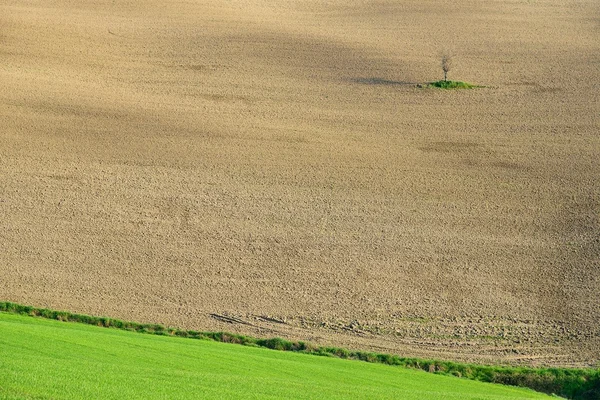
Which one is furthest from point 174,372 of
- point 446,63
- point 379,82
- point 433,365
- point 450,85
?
point 446,63

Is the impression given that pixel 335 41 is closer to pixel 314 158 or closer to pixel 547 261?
pixel 314 158

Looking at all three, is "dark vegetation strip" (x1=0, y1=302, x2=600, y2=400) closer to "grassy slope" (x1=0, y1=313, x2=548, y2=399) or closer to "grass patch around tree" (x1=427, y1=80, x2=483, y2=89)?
"grassy slope" (x1=0, y1=313, x2=548, y2=399)

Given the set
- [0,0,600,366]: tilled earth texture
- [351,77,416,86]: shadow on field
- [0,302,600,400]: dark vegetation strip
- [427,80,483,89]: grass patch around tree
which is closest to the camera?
[0,302,600,400]: dark vegetation strip

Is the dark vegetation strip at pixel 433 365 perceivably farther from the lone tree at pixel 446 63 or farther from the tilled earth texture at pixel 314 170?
the lone tree at pixel 446 63

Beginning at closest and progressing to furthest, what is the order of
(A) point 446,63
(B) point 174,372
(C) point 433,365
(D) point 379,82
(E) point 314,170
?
(B) point 174,372
(C) point 433,365
(E) point 314,170
(D) point 379,82
(A) point 446,63

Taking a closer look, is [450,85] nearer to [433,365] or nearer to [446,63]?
[446,63]

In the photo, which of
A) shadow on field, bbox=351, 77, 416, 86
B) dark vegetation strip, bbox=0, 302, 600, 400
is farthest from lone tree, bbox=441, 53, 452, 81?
dark vegetation strip, bbox=0, 302, 600, 400
